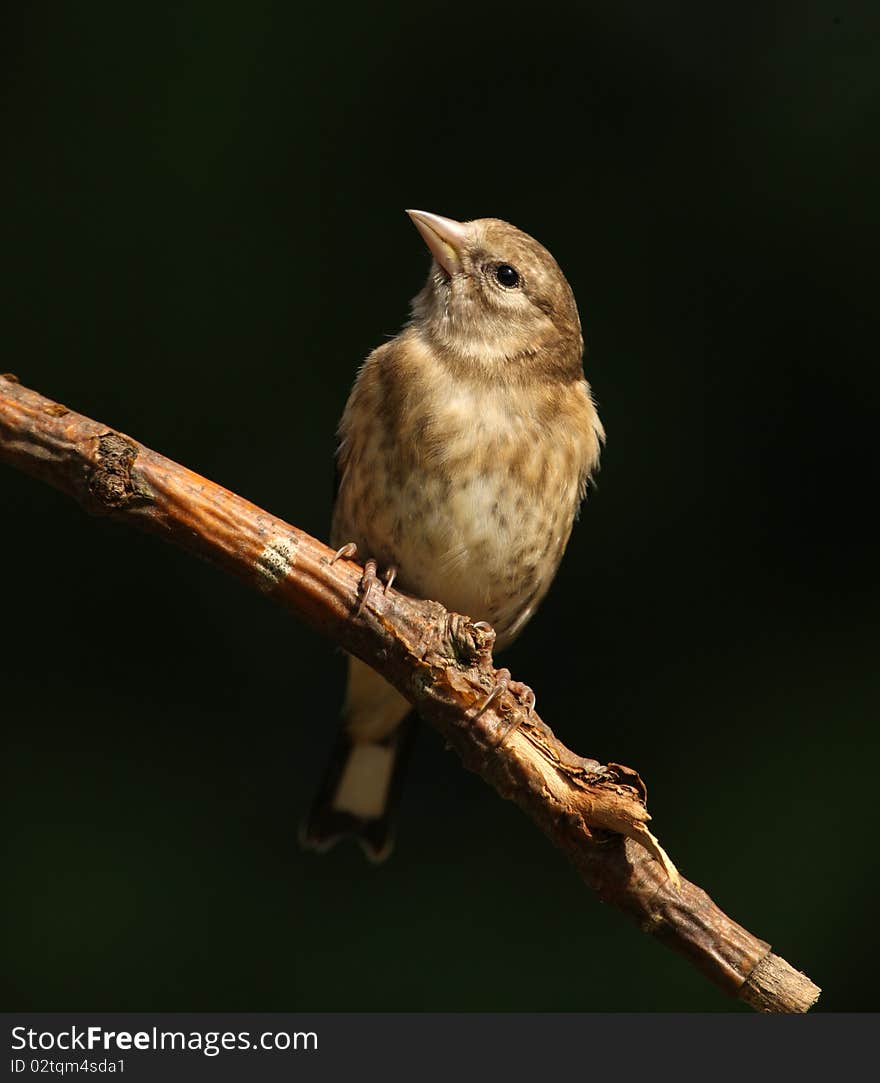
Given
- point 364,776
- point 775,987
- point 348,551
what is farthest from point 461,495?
point 775,987

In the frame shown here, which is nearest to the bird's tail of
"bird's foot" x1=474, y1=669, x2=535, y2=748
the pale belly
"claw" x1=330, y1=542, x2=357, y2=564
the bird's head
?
the pale belly

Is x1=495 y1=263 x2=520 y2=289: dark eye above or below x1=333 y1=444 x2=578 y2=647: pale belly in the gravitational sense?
above

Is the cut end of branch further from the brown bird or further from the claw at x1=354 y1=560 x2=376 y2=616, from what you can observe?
the brown bird

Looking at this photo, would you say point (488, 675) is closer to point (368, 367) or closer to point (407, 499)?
point (407, 499)

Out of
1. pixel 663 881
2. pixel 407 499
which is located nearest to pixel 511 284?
pixel 407 499

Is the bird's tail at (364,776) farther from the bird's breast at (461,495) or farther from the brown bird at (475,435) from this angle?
the bird's breast at (461,495)

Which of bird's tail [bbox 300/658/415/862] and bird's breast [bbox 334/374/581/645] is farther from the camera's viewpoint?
bird's tail [bbox 300/658/415/862]

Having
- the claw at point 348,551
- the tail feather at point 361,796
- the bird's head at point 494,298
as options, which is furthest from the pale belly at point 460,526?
the tail feather at point 361,796
